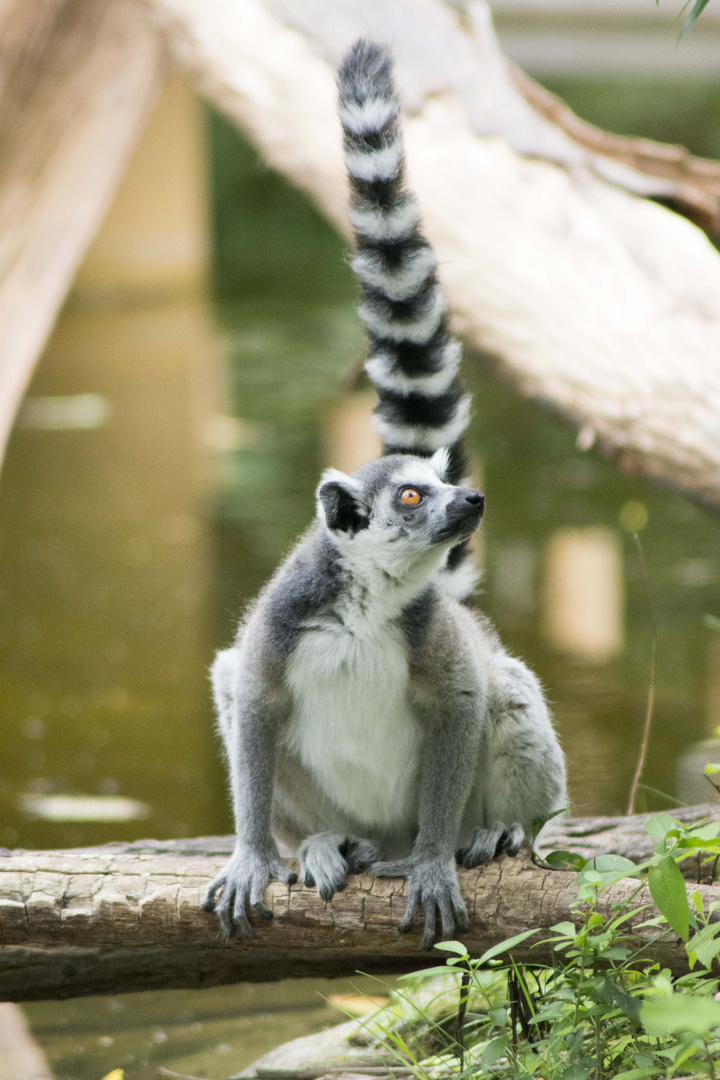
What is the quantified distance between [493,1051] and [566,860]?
0.36 m

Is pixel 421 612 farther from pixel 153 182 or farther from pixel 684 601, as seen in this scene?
pixel 153 182

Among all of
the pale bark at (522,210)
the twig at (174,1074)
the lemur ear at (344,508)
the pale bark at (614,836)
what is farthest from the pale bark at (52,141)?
the pale bark at (614,836)

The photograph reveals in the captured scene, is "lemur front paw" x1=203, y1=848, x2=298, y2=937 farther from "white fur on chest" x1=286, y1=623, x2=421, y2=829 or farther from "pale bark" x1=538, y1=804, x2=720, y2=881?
"pale bark" x1=538, y1=804, x2=720, y2=881

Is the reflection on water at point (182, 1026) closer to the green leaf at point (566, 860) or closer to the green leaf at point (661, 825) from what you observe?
the green leaf at point (566, 860)

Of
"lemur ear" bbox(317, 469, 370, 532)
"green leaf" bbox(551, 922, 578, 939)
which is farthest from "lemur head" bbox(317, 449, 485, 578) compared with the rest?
"green leaf" bbox(551, 922, 578, 939)

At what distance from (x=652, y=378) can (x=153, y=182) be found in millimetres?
11841

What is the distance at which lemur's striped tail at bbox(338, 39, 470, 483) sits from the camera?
2.25m

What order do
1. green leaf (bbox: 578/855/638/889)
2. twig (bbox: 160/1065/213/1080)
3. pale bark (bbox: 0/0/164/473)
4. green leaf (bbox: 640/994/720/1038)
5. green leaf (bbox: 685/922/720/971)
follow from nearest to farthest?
green leaf (bbox: 640/994/720/1038) → green leaf (bbox: 685/922/720/971) → green leaf (bbox: 578/855/638/889) → twig (bbox: 160/1065/213/1080) → pale bark (bbox: 0/0/164/473)

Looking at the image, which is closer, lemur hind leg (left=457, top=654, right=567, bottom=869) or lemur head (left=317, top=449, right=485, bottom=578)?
lemur head (left=317, top=449, right=485, bottom=578)

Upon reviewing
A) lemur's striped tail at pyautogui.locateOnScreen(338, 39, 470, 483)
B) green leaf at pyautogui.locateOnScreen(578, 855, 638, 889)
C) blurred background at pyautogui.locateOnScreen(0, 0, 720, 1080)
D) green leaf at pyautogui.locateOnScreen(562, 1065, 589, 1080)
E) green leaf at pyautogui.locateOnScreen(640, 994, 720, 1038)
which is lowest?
blurred background at pyautogui.locateOnScreen(0, 0, 720, 1080)

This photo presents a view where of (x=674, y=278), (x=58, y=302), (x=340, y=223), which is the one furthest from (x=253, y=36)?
(x=674, y=278)

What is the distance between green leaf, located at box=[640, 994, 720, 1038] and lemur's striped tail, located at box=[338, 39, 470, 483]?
54.3 inches

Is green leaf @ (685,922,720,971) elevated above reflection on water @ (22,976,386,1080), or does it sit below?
above

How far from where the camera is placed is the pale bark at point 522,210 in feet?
11.0
